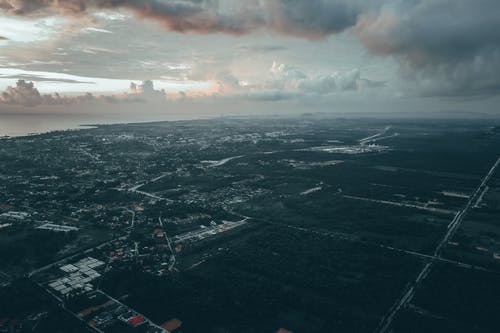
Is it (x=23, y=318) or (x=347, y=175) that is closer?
(x=23, y=318)

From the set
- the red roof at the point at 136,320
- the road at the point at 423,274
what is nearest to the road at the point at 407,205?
the road at the point at 423,274

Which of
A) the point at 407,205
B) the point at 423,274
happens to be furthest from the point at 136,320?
the point at 407,205

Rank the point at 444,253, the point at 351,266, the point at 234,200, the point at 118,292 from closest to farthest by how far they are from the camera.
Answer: the point at 118,292 → the point at 351,266 → the point at 444,253 → the point at 234,200

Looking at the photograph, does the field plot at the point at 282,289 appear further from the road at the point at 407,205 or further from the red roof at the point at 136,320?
the road at the point at 407,205

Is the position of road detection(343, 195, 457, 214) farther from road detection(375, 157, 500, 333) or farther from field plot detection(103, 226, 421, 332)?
field plot detection(103, 226, 421, 332)

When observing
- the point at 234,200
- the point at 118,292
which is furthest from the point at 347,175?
the point at 118,292

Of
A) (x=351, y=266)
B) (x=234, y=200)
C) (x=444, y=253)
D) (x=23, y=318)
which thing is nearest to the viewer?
(x=23, y=318)

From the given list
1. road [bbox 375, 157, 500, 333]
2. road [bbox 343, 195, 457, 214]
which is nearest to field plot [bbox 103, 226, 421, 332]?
road [bbox 375, 157, 500, 333]

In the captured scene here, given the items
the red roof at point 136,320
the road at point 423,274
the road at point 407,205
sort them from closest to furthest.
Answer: the red roof at point 136,320, the road at point 423,274, the road at point 407,205

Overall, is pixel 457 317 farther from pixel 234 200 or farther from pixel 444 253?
pixel 234 200
